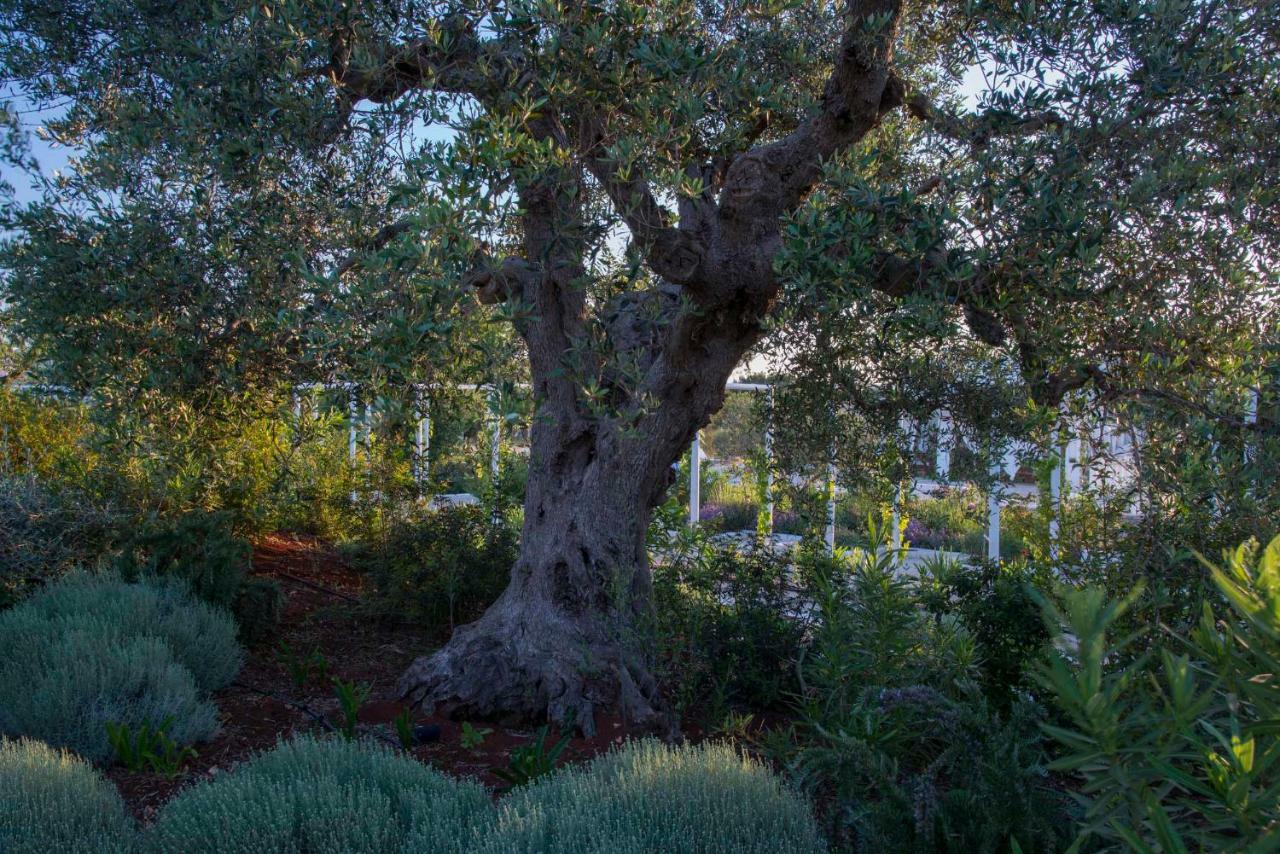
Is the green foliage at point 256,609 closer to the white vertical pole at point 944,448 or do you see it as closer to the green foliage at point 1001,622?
the green foliage at point 1001,622

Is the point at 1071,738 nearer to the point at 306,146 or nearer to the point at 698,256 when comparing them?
the point at 698,256

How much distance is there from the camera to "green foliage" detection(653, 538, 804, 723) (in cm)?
474

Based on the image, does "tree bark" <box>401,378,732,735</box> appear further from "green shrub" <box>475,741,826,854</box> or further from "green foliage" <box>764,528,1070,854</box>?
"green shrub" <box>475,741,826,854</box>

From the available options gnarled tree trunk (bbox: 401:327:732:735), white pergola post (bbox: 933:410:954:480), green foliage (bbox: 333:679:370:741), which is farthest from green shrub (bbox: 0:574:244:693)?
white pergola post (bbox: 933:410:954:480)

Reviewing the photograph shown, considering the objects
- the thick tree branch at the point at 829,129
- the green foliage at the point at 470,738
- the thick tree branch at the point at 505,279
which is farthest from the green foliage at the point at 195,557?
the thick tree branch at the point at 829,129

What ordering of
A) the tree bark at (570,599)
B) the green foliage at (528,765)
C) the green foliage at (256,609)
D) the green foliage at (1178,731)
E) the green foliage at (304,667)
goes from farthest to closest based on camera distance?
1. the green foliage at (256,609)
2. the green foliage at (304,667)
3. the tree bark at (570,599)
4. the green foliage at (528,765)
5. the green foliage at (1178,731)

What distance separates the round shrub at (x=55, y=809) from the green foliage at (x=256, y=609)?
9.65 ft

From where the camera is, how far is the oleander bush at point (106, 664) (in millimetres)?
A: 4328

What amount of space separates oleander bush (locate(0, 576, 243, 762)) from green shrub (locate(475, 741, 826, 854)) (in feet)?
7.51

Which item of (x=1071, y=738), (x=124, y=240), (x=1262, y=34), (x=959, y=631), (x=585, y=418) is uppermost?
(x=1262, y=34)

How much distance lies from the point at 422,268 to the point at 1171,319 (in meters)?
2.77

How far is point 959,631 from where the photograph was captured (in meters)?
5.02

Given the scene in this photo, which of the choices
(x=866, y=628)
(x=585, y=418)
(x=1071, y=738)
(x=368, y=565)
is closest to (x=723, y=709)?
(x=866, y=628)

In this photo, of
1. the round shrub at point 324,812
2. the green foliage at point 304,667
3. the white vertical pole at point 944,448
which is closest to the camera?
the round shrub at point 324,812
